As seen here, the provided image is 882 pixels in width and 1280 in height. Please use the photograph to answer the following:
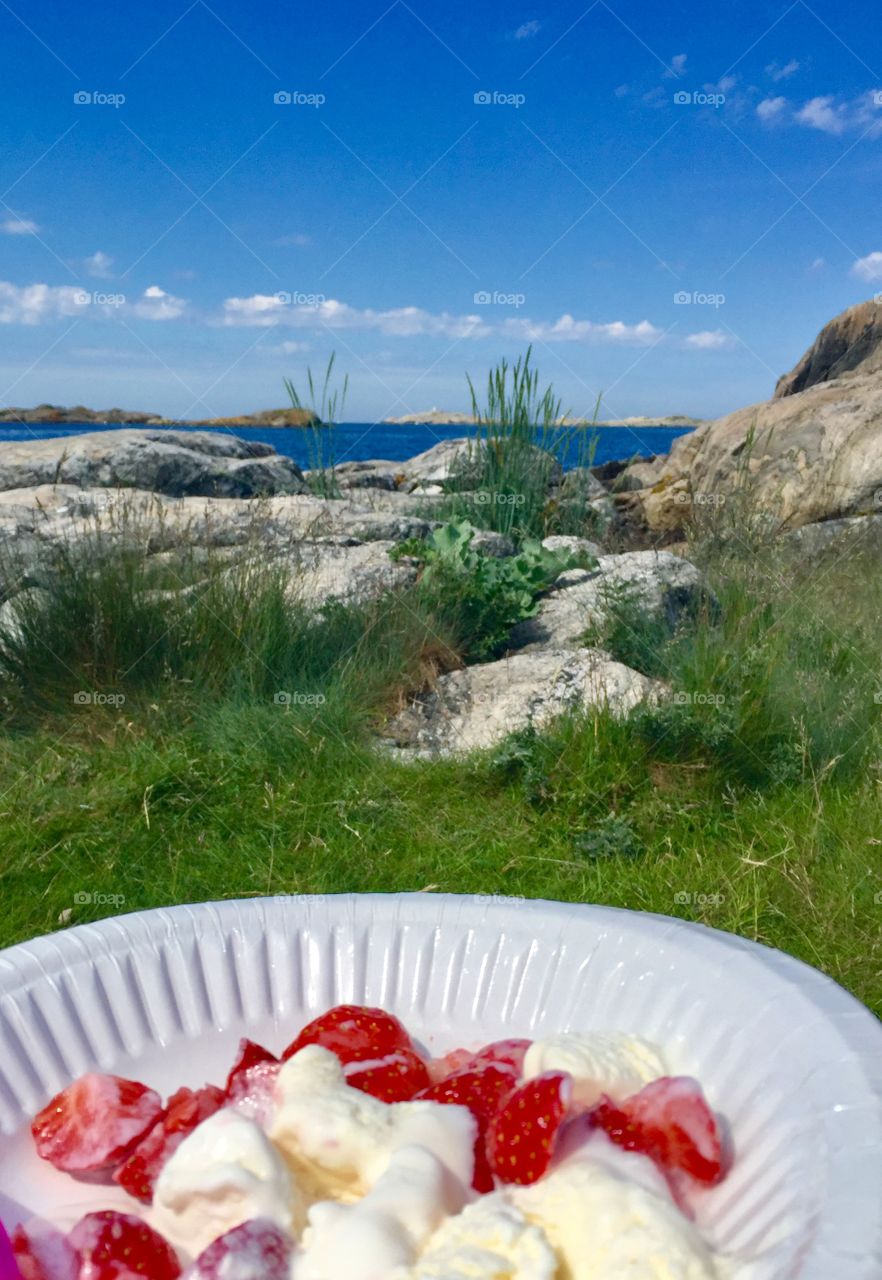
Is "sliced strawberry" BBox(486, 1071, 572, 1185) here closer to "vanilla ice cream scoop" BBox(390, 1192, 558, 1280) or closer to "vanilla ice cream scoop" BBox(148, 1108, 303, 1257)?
"vanilla ice cream scoop" BBox(390, 1192, 558, 1280)

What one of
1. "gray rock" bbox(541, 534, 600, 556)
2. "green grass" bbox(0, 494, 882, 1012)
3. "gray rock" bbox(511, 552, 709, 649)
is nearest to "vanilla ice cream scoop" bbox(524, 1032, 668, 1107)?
"green grass" bbox(0, 494, 882, 1012)

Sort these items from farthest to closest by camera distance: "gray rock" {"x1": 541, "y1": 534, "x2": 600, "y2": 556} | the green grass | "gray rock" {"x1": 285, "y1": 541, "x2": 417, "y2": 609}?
"gray rock" {"x1": 541, "y1": 534, "x2": 600, "y2": 556} → "gray rock" {"x1": 285, "y1": 541, "x2": 417, "y2": 609} → the green grass

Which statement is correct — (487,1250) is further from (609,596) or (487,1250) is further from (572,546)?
(572,546)

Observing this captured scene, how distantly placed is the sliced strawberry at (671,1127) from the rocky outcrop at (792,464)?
4.44 meters

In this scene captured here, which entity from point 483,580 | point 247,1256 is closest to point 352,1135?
point 247,1256

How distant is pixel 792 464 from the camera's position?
853cm

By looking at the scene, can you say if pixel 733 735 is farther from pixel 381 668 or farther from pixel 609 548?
pixel 609 548

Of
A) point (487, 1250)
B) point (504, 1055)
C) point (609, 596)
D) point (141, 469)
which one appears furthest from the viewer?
point (141, 469)

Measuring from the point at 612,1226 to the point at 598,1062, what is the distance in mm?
231

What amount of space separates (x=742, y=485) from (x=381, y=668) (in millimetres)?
2130

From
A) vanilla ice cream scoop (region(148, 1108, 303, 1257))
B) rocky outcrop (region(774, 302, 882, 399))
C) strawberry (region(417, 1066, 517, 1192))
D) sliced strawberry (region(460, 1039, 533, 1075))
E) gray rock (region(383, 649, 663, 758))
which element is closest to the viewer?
vanilla ice cream scoop (region(148, 1108, 303, 1257))

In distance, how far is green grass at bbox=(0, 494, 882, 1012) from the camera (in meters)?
3.04

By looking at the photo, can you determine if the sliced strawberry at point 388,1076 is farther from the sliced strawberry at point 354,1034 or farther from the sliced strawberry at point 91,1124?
the sliced strawberry at point 91,1124

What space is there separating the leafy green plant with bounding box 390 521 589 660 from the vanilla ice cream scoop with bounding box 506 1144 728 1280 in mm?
3938
